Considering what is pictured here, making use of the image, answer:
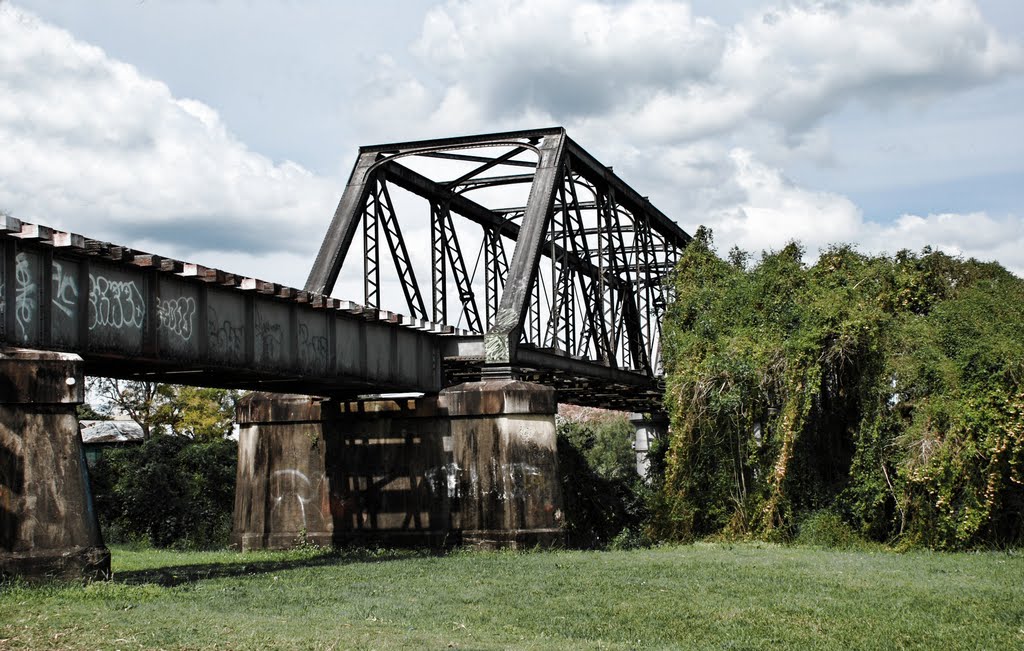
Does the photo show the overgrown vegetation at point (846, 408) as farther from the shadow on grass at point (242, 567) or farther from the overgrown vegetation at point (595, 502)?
the shadow on grass at point (242, 567)

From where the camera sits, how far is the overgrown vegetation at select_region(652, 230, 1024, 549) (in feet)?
75.3

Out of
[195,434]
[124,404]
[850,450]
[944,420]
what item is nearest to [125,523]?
[195,434]

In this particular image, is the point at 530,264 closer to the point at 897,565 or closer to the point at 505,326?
the point at 505,326

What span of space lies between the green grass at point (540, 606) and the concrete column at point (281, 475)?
655 cm

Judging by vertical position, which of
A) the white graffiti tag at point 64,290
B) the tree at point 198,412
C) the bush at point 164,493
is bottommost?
the bush at point 164,493

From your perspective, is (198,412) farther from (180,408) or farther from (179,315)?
(179,315)

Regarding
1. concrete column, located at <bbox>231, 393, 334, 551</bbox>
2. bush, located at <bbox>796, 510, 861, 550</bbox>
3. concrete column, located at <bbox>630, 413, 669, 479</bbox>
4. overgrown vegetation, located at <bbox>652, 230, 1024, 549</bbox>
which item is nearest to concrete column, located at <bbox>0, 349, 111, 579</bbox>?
concrete column, located at <bbox>231, 393, 334, 551</bbox>

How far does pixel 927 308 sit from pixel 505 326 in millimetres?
12294

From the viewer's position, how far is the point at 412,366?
26.7 metres

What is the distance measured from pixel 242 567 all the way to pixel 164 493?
2157 centimetres

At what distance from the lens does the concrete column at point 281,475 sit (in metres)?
27.3

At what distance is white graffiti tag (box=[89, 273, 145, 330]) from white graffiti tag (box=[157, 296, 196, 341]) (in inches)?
20.2

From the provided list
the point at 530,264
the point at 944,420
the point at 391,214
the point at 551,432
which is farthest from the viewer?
the point at 391,214

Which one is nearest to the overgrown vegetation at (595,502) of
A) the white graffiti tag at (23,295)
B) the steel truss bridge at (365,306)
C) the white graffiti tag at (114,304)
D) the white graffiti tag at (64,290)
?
the steel truss bridge at (365,306)
